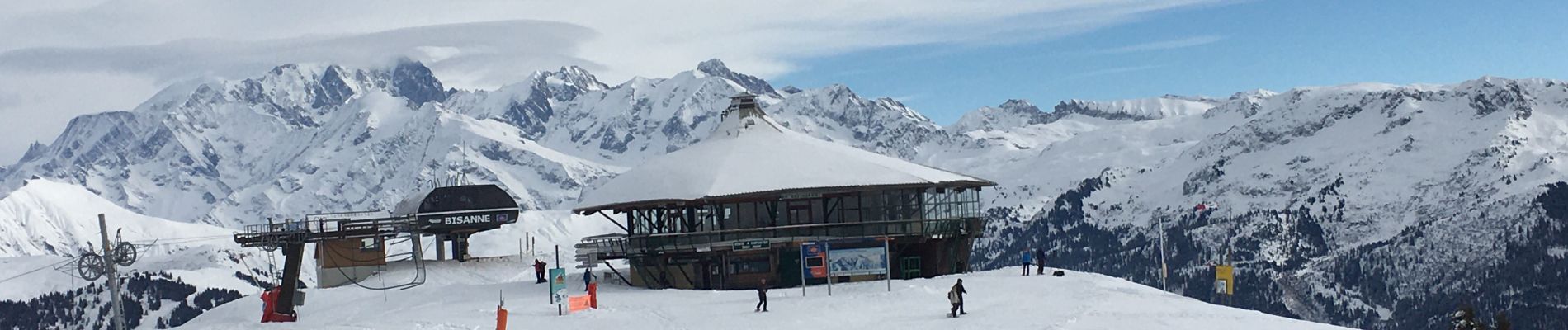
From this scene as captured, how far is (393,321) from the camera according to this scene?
Result: 7031cm

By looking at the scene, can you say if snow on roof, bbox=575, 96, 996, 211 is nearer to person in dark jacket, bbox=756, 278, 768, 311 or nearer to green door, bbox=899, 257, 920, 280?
green door, bbox=899, 257, 920, 280

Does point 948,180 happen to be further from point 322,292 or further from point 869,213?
point 322,292

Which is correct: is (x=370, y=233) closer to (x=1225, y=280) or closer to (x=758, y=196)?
(x=758, y=196)

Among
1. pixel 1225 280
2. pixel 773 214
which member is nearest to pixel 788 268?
pixel 773 214

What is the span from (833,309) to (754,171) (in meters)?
24.2

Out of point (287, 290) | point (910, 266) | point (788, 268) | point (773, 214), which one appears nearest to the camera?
point (287, 290)

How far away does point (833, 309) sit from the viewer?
7075cm

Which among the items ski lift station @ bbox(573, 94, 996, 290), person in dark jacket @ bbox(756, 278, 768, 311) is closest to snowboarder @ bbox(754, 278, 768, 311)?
person in dark jacket @ bbox(756, 278, 768, 311)

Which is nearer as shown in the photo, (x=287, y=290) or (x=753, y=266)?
(x=287, y=290)

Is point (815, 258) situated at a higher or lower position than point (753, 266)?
higher

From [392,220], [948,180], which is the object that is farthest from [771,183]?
[392,220]

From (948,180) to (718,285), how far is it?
41.9 ft

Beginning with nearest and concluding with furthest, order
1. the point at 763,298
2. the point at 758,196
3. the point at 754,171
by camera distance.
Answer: the point at 763,298 < the point at 758,196 < the point at 754,171

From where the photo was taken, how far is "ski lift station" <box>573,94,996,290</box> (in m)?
90.9
